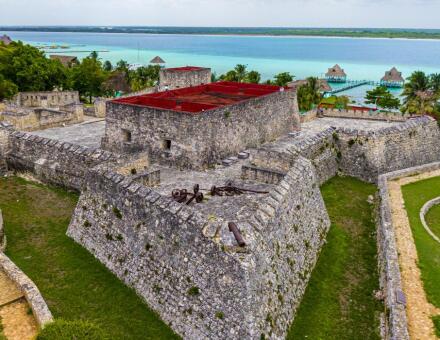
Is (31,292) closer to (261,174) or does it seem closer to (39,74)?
(261,174)

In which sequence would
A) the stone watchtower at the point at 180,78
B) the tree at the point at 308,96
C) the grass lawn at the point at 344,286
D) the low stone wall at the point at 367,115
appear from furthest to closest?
1. the tree at the point at 308,96
2. the low stone wall at the point at 367,115
3. the stone watchtower at the point at 180,78
4. the grass lawn at the point at 344,286

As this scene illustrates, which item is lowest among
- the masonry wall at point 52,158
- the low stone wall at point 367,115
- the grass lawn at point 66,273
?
the grass lawn at point 66,273

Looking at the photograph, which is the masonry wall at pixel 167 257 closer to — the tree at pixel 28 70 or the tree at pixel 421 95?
the tree at pixel 421 95

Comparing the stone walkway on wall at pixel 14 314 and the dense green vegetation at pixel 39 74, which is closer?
the stone walkway on wall at pixel 14 314

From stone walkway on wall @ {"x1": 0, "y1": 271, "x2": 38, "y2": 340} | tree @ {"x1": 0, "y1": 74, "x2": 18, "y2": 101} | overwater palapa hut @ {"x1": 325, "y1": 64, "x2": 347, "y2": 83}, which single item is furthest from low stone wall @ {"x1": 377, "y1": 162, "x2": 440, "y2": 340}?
overwater palapa hut @ {"x1": 325, "y1": 64, "x2": 347, "y2": 83}

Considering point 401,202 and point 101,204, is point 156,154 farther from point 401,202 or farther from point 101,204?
point 401,202

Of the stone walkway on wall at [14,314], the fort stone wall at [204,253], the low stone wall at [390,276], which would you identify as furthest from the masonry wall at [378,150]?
the stone walkway on wall at [14,314]
